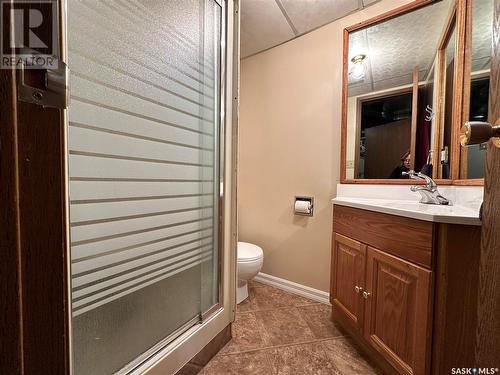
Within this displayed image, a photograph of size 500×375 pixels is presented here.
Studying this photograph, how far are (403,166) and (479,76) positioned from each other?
1.86 feet

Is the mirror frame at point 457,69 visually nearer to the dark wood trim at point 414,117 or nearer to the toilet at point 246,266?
the dark wood trim at point 414,117

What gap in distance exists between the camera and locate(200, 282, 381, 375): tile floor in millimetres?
1114

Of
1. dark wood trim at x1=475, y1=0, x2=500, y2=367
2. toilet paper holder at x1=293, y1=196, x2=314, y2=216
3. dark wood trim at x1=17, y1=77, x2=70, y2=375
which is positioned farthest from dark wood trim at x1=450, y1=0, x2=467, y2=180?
dark wood trim at x1=17, y1=77, x2=70, y2=375

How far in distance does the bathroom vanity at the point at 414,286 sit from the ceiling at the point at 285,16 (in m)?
1.43

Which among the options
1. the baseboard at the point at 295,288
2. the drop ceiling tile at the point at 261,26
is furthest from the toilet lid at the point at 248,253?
the drop ceiling tile at the point at 261,26

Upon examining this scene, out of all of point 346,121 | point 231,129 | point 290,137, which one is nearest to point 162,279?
point 231,129

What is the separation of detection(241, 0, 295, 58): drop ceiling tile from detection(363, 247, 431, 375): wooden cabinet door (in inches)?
69.4

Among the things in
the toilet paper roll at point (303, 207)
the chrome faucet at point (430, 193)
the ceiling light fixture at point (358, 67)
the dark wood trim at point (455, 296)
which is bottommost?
the dark wood trim at point (455, 296)

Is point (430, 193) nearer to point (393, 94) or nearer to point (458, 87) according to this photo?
point (458, 87)

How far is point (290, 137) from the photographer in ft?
6.31

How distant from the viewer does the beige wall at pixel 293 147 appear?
173cm

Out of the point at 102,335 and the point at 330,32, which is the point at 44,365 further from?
the point at 330,32

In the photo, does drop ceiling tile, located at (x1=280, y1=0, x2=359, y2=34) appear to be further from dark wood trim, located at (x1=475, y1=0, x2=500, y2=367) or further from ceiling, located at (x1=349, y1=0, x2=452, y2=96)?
dark wood trim, located at (x1=475, y1=0, x2=500, y2=367)

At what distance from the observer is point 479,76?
3.66ft
